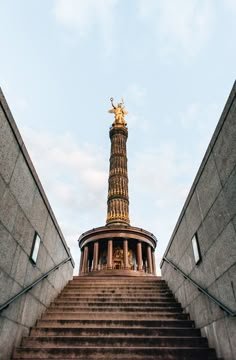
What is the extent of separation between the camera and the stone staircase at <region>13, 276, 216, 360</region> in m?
4.64

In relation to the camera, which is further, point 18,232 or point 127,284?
point 127,284

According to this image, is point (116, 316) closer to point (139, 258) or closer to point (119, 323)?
point (119, 323)

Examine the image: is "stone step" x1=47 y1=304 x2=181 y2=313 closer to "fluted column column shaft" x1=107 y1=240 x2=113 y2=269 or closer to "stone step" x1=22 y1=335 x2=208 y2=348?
"stone step" x1=22 y1=335 x2=208 y2=348

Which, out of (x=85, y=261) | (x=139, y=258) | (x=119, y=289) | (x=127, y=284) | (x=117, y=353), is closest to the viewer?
(x=117, y=353)

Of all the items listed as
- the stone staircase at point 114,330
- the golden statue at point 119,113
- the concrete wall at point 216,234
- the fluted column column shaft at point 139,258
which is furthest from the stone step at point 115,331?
the golden statue at point 119,113

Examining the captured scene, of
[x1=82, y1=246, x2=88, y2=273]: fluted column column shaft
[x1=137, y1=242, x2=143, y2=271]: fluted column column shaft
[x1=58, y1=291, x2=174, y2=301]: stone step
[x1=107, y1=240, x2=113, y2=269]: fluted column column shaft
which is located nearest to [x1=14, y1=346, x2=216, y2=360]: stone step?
[x1=58, y1=291, x2=174, y2=301]: stone step

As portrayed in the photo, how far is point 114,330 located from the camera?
17.9 ft

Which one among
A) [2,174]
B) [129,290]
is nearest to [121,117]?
[129,290]

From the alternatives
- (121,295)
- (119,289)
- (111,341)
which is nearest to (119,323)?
(111,341)

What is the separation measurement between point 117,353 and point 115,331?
0.75 m

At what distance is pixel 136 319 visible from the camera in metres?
6.09

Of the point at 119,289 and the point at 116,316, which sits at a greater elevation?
the point at 119,289

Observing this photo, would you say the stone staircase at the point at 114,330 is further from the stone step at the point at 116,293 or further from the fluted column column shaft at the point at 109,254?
the fluted column column shaft at the point at 109,254

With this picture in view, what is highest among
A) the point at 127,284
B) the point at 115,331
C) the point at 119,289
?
the point at 127,284
